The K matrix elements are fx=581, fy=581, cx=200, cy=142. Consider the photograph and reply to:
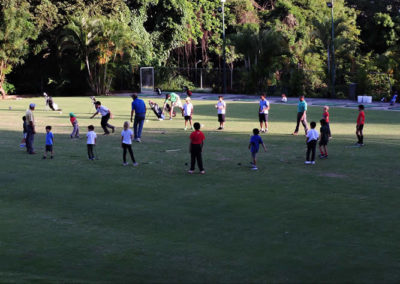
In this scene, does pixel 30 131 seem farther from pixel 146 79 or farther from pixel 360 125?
pixel 146 79

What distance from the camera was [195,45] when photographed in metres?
63.5

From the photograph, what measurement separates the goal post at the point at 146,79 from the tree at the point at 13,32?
1085 cm

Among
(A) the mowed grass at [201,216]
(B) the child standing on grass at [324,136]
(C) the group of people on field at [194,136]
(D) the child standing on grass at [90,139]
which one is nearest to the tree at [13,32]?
(C) the group of people on field at [194,136]

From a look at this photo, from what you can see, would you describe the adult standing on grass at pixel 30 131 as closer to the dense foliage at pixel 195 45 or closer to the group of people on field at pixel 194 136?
the group of people on field at pixel 194 136

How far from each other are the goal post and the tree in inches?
427

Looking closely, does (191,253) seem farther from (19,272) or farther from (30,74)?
(30,74)

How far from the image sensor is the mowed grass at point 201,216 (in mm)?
8719

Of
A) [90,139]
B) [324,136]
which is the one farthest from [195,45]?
[90,139]

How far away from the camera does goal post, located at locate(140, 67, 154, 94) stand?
2266 inches

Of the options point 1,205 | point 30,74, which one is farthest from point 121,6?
point 1,205

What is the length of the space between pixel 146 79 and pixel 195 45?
8.48 metres

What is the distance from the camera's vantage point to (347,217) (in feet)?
37.5

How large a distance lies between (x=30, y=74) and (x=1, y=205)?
169ft

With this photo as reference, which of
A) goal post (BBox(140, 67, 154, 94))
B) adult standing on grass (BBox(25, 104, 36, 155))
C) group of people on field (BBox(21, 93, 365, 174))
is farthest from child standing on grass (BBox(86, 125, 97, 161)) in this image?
goal post (BBox(140, 67, 154, 94))
